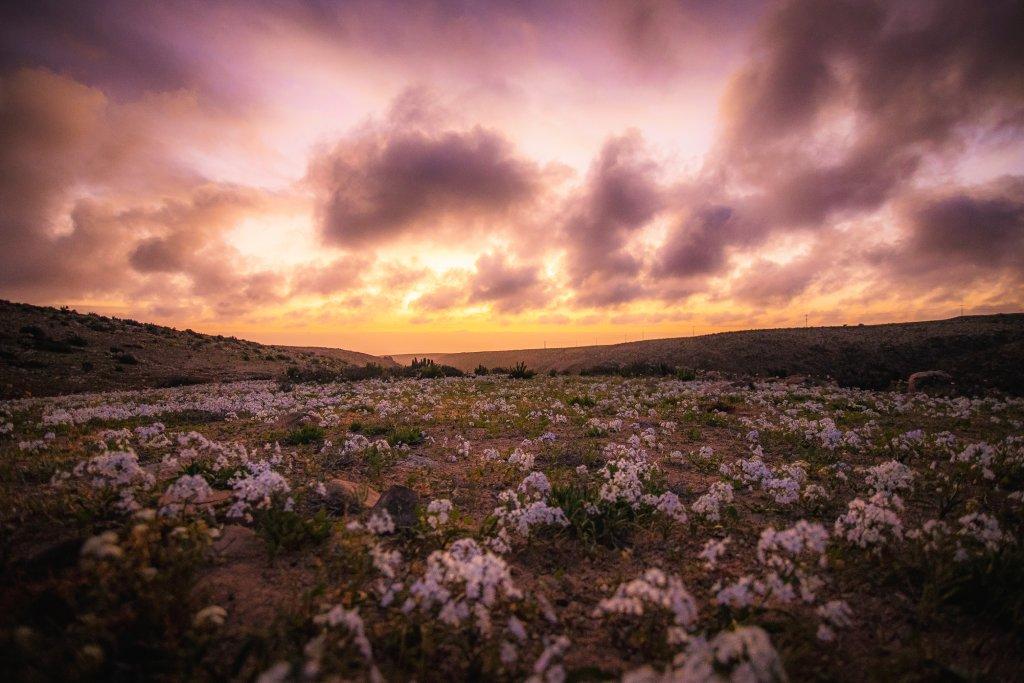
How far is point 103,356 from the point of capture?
101 ft

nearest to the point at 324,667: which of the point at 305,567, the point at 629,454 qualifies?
the point at 305,567

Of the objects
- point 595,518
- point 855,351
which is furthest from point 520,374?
point 855,351

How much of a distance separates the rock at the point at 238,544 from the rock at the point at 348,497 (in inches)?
45.7

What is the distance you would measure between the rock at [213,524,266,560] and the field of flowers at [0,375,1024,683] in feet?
0.09

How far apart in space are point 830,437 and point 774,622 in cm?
669

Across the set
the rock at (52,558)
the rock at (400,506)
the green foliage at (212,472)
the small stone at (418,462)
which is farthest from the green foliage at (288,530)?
the small stone at (418,462)

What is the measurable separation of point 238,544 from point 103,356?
121ft

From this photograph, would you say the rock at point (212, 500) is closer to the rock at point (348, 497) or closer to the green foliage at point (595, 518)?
the rock at point (348, 497)

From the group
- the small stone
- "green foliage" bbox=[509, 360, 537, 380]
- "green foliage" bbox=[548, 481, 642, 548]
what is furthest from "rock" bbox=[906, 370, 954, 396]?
the small stone

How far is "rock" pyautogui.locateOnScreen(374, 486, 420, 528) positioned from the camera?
5.50 m

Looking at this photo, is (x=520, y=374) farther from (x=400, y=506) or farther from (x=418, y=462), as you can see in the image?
(x=400, y=506)

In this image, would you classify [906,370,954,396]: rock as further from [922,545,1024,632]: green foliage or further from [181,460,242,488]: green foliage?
[181,460,242,488]: green foliage

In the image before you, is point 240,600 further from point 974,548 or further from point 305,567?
point 974,548

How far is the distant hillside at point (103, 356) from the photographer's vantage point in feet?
80.8
